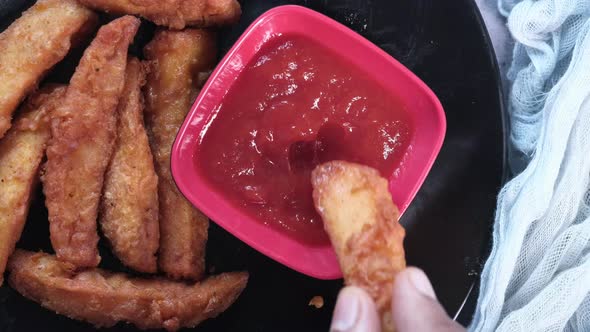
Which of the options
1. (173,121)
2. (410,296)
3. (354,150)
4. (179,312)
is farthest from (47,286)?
(410,296)

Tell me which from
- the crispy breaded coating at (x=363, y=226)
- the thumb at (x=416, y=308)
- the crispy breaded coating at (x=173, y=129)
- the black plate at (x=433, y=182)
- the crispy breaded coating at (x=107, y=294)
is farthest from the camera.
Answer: the black plate at (x=433, y=182)

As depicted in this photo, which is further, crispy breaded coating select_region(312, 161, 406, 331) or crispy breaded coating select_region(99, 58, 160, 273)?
crispy breaded coating select_region(99, 58, 160, 273)

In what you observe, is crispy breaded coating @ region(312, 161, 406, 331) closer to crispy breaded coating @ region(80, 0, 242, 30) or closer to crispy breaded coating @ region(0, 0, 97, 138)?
crispy breaded coating @ region(80, 0, 242, 30)

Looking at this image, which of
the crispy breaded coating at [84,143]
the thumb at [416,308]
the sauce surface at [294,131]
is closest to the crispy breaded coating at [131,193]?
the crispy breaded coating at [84,143]

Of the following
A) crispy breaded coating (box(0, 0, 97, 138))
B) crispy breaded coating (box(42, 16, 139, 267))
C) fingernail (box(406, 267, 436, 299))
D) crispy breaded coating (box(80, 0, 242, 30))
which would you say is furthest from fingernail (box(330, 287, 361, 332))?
crispy breaded coating (box(0, 0, 97, 138))

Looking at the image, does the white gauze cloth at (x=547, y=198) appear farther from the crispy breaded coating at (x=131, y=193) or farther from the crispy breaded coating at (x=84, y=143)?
the crispy breaded coating at (x=84, y=143)
